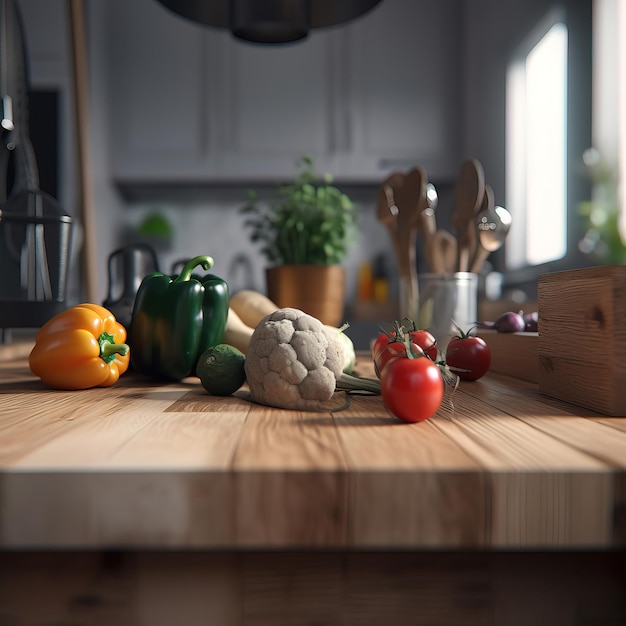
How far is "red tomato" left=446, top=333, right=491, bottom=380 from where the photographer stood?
99 centimetres

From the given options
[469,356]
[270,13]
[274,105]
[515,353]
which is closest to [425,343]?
[469,356]

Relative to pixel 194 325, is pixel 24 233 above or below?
above

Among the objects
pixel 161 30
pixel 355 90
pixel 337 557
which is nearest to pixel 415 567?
pixel 337 557

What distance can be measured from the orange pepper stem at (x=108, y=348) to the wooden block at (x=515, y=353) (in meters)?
0.66

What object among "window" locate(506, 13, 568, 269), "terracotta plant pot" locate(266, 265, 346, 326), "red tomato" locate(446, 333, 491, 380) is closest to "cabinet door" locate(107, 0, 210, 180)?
"window" locate(506, 13, 568, 269)

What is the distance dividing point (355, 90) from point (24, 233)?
256cm

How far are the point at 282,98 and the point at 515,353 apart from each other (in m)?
2.64

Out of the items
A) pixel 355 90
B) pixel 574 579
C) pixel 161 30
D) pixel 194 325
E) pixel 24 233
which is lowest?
pixel 574 579

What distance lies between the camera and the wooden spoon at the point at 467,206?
142 cm

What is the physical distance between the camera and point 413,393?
630mm

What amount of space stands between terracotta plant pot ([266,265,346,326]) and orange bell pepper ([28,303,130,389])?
70 centimetres

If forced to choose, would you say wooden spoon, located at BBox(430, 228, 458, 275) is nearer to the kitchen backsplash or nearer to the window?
the window

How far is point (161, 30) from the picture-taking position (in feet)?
10.8

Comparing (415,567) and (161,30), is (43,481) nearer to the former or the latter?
(415,567)
